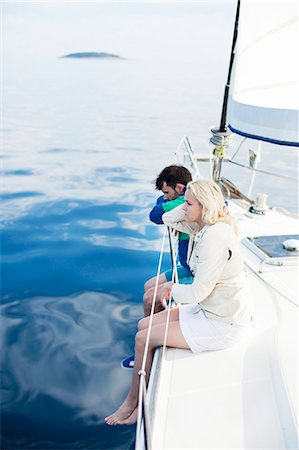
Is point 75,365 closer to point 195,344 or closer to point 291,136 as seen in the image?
point 195,344

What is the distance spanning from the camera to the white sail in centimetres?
265

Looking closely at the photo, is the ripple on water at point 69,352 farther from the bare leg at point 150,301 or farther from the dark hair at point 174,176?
the dark hair at point 174,176

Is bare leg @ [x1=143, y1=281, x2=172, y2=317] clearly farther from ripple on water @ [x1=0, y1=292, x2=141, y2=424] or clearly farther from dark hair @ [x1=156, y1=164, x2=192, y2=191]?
ripple on water @ [x1=0, y1=292, x2=141, y2=424]

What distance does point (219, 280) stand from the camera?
1959 mm

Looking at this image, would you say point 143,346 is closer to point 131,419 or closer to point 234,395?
point 131,419

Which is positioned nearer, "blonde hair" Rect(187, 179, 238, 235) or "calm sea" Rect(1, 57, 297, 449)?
"blonde hair" Rect(187, 179, 238, 235)

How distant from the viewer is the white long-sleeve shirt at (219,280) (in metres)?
1.90

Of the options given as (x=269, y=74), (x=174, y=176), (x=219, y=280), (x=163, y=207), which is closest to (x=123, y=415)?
(x=219, y=280)

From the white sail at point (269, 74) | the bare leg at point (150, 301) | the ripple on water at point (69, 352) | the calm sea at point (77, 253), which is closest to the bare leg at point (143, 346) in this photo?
the bare leg at point (150, 301)

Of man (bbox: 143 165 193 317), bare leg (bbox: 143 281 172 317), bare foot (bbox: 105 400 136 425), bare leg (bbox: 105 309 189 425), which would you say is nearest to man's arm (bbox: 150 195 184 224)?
man (bbox: 143 165 193 317)

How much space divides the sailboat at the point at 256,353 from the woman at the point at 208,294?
0.09 metres

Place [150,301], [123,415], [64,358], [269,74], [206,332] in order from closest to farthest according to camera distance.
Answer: [206,332] → [123,415] → [150,301] → [269,74] → [64,358]

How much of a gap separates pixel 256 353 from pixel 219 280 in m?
0.45

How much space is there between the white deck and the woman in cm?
11
